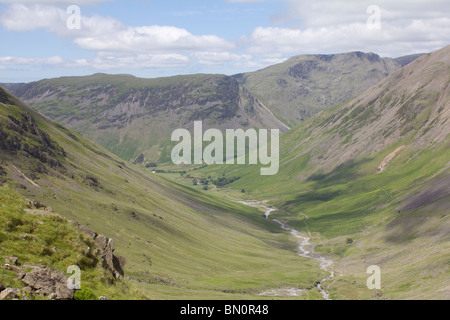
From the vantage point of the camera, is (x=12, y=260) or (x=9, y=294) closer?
(x=9, y=294)

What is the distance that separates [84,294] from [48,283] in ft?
9.26

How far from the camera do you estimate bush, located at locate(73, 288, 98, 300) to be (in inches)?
1324

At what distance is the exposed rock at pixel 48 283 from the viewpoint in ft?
106

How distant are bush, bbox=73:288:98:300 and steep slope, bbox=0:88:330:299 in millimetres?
40794

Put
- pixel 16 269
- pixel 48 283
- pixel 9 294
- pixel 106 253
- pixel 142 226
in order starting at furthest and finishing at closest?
1. pixel 142 226
2. pixel 106 253
3. pixel 48 283
4. pixel 16 269
5. pixel 9 294

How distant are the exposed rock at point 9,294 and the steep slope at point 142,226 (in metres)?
45.9

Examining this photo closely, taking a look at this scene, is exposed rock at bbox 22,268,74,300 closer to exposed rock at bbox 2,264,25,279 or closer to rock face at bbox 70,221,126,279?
exposed rock at bbox 2,264,25,279

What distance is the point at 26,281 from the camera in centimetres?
3241

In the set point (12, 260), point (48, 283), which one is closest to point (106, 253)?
point (48, 283)

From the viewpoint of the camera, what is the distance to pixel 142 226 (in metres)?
129

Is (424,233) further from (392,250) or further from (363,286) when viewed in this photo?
(363,286)
